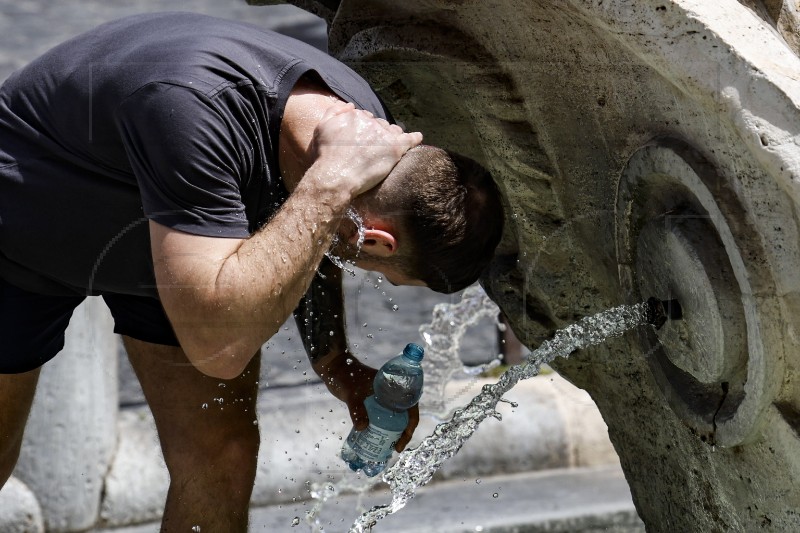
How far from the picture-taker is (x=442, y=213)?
5.98 feet

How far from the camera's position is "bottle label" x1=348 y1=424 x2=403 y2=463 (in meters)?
2.16

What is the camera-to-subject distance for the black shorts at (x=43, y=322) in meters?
2.08

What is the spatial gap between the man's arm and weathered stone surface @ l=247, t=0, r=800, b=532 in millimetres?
327

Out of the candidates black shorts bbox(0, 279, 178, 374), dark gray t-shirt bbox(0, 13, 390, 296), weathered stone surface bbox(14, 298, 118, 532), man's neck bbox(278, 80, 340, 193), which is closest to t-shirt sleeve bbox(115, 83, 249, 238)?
dark gray t-shirt bbox(0, 13, 390, 296)

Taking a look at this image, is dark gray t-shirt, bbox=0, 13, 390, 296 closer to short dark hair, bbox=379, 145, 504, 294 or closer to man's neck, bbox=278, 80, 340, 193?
man's neck, bbox=278, 80, 340, 193

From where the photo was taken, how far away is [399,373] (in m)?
2.13

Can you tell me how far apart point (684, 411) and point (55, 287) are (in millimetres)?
1078

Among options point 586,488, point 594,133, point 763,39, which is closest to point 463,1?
point 594,133

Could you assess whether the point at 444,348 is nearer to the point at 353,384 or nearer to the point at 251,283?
the point at 353,384

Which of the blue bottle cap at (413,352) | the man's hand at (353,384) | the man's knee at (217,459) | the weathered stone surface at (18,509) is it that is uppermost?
the blue bottle cap at (413,352)

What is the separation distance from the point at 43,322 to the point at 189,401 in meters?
0.30

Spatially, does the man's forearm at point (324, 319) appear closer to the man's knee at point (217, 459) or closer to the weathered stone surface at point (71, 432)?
the man's knee at point (217, 459)

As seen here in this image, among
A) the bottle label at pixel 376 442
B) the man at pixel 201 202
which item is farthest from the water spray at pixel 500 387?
the man at pixel 201 202

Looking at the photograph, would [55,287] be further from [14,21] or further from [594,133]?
[14,21]
